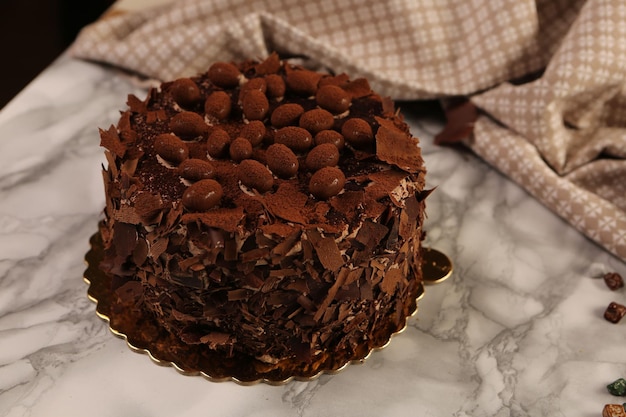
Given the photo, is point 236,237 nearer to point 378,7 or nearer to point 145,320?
point 145,320

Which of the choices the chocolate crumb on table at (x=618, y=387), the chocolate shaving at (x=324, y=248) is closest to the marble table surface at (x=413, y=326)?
the chocolate crumb on table at (x=618, y=387)

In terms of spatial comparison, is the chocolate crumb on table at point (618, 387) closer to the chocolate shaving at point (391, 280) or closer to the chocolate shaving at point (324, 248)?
the chocolate shaving at point (391, 280)

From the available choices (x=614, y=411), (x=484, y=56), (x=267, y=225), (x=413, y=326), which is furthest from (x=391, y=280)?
(x=484, y=56)

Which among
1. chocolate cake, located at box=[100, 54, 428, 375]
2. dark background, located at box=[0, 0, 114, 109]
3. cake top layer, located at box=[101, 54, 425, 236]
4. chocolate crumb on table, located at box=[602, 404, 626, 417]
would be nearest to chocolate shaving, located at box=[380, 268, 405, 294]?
chocolate cake, located at box=[100, 54, 428, 375]

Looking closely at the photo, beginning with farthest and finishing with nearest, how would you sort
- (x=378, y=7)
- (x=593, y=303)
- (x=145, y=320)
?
(x=378, y=7)
(x=593, y=303)
(x=145, y=320)

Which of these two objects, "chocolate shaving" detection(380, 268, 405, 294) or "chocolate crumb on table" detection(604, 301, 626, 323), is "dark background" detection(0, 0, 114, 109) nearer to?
"chocolate shaving" detection(380, 268, 405, 294)

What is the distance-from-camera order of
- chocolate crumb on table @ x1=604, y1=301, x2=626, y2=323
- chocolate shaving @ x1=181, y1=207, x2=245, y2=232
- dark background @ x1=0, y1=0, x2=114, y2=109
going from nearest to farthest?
chocolate shaving @ x1=181, y1=207, x2=245, y2=232, chocolate crumb on table @ x1=604, y1=301, x2=626, y2=323, dark background @ x1=0, y1=0, x2=114, y2=109

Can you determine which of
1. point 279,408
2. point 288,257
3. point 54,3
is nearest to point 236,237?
point 288,257
